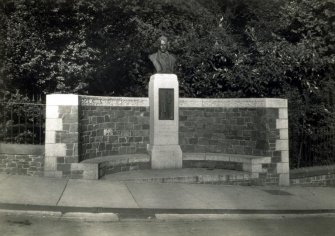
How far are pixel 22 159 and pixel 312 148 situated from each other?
8031mm

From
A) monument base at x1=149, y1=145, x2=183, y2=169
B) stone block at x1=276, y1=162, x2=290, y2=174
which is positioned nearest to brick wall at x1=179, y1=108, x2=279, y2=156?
stone block at x1=276, y1=162, x2=290, y2=174

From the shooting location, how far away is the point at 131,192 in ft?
29.9

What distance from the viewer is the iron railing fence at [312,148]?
1290cm

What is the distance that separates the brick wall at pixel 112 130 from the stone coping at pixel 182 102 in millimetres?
135

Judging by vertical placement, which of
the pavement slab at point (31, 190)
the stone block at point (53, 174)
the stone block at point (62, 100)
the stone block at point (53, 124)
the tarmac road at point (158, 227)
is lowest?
the tarmac road at point (158, 227)

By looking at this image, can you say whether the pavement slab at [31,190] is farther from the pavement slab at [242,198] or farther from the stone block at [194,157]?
the stone block at [194,157]

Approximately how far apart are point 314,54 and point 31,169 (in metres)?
9.78

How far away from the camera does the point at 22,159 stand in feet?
33.7

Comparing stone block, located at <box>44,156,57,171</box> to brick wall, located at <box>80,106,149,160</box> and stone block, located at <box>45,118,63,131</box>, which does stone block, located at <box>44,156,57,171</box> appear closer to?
stone block, located at <box>45,118,63,131</box>

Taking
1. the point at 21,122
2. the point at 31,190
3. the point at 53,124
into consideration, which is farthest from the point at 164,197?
the point at 21,122

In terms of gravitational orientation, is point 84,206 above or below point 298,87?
below

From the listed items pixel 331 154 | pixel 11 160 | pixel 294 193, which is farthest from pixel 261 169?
pixel 11 160

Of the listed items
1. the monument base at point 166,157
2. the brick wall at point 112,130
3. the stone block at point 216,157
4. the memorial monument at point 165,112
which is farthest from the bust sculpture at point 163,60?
the stone block at point 216,157

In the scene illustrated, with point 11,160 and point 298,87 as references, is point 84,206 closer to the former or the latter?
point 11,160
